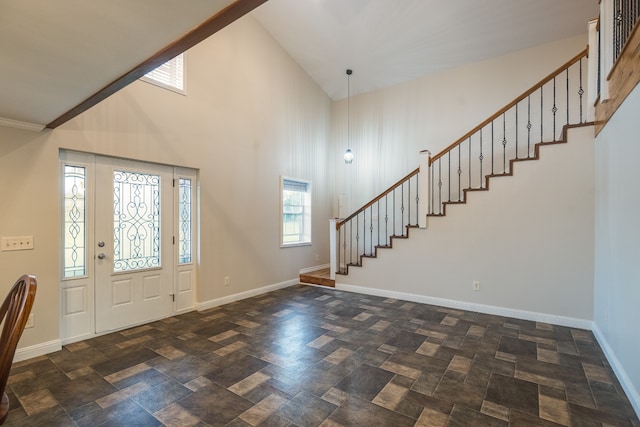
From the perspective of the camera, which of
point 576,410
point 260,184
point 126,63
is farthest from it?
point 260,184

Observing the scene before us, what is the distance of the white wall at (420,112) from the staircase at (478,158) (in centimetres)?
32

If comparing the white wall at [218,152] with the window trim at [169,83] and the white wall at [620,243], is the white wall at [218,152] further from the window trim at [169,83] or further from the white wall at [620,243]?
the white wall at [620,243]

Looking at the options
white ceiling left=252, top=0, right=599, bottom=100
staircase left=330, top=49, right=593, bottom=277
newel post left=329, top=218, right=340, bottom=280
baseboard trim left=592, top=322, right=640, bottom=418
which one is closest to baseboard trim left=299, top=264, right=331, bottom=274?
staircase left=330, top=49, right=593, bottom=277

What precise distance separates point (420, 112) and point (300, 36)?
9.00 feet

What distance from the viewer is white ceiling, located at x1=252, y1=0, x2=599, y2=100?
4566 millimetres

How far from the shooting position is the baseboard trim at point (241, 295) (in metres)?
4.55

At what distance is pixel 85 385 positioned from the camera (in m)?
2.52

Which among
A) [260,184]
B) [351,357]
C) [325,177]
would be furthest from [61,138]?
[325,177]

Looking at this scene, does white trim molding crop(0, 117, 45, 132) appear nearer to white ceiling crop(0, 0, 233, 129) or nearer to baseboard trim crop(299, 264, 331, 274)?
white ceiling crop(0, 0, 233, 129)

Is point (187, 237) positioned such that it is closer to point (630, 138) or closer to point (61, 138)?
point (61, 138)

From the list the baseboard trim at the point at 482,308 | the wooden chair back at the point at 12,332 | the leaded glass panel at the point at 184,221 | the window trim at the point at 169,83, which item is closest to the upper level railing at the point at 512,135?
the baseboard trim at the point at 482,308

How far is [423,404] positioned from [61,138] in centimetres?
421

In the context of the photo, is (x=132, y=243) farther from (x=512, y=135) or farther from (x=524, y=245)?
(x=512, y=135)

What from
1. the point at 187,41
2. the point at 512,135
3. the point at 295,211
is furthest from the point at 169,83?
the point at 512,135
